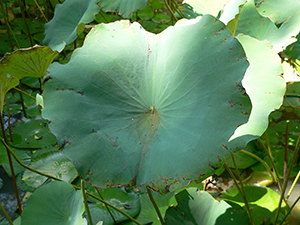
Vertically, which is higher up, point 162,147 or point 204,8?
point 204,8

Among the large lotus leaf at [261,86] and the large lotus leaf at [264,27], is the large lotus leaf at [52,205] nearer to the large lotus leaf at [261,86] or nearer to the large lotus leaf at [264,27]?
the large lotus leaf at [261,86]

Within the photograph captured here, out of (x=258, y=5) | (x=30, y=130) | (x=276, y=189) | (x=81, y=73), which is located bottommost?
(x=30, y=130)

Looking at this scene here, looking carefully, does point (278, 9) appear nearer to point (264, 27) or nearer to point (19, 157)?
point (264, 27)

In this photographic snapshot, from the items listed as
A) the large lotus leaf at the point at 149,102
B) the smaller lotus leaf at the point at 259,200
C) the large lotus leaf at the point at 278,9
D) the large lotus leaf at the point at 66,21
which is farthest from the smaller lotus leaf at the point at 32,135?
the large lotus leaf at the point at 278,9

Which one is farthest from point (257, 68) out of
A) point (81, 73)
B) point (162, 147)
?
point (81, 73)

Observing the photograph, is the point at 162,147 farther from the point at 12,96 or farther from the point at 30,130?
the point at 12,96

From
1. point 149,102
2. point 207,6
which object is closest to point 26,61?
point 149,102
